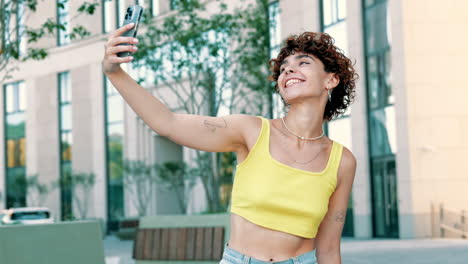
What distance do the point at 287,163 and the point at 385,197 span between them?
23653 mm

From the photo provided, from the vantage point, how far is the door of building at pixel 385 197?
25703mm

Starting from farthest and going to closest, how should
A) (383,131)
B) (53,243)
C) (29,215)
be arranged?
(29,215), (383,131), (53,243)

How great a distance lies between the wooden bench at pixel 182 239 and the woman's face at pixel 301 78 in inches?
291

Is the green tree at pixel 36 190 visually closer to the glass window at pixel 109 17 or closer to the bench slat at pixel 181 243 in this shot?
the glass window at pixel 109 17

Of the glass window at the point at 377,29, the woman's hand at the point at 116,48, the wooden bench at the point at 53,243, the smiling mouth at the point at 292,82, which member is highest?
the glass window at the point at 377,29

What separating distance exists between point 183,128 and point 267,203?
0.41 metres

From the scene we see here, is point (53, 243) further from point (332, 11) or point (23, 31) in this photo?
point (332, 11)

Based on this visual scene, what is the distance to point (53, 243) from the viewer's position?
26.9ft

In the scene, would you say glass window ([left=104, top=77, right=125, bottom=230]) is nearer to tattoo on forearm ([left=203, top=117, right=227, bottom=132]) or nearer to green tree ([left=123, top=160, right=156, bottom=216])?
green tree ([left=123, top=160, right=156, bottom=216])

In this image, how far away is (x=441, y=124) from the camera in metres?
25.0

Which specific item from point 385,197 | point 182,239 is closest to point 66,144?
point 385,197

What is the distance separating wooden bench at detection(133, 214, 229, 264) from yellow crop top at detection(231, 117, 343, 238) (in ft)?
24.7

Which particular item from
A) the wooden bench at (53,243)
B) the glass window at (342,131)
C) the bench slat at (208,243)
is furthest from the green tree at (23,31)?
Result: the glass window at (342,131)

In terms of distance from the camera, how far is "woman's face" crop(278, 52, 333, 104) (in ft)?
10.5
